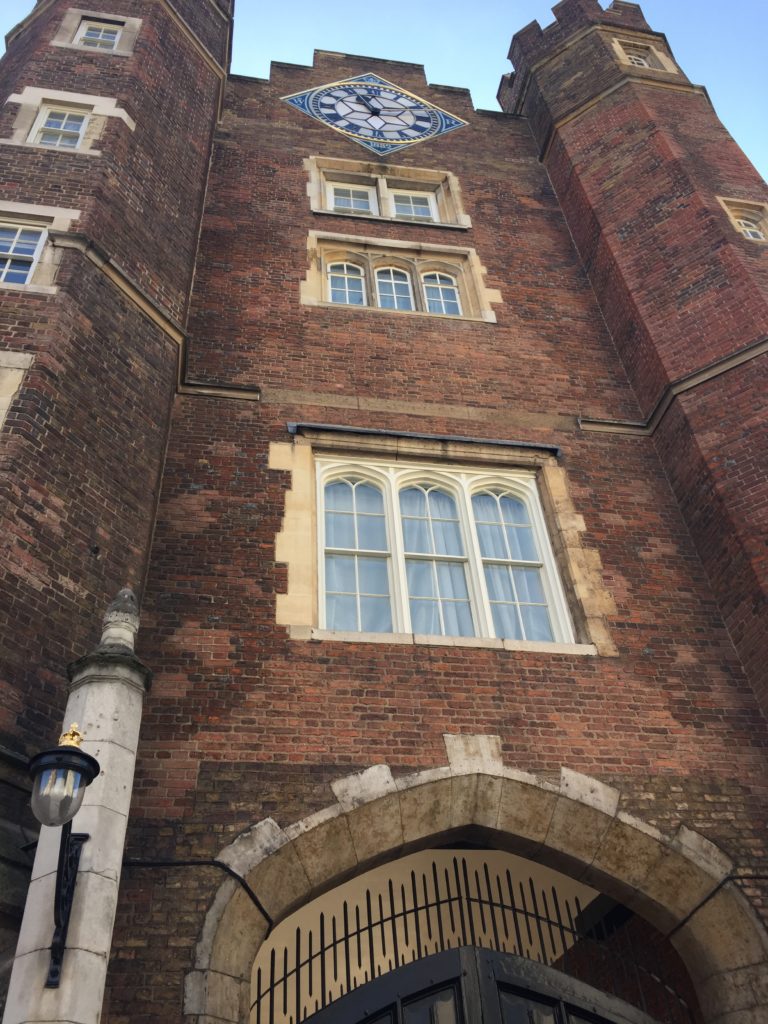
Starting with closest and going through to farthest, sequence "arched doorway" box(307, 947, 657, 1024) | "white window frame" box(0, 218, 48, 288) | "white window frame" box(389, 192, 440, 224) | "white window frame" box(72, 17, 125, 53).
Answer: "arched doorway" box(307, 947, 657, 1024) → "white window frame" box(0, 218, 48, 288) → "white window frame" box(72, 17, 125, 53) → "white window frame" box(389, 192, 440, 224)

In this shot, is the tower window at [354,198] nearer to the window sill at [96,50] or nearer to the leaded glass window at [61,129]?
the window sill at [96,50]

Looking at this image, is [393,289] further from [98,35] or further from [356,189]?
[98,35]

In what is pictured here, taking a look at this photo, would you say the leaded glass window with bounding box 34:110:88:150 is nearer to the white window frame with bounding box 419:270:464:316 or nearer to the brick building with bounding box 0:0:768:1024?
the brick building with bounding box 0:0:768:1024

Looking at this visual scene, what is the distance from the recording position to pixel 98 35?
13.9m

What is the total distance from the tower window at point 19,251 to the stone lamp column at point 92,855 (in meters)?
4.93

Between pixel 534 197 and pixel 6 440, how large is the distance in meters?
11.4

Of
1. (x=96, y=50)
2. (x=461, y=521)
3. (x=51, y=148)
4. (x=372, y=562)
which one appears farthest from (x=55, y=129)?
(x=461, y=521)

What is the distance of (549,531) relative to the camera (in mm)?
9953

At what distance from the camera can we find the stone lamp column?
4805mm

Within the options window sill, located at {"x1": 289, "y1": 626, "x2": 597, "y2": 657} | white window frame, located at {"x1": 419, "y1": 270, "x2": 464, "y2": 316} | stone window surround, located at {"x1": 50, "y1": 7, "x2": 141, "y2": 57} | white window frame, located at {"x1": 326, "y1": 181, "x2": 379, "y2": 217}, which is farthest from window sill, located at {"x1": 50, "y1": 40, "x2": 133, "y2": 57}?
window sill, located at {"x1": 289, "y1": 626, "x2": 597, "y2": 657}

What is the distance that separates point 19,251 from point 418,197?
8425mm

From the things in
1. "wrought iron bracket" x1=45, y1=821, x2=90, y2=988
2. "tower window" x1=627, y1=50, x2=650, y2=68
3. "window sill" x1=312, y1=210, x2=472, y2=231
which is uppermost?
"tower window" x1=627, y1=50, x2=650, y2=68

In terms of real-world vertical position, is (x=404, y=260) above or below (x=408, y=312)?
above

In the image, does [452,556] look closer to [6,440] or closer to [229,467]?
[229,467]
